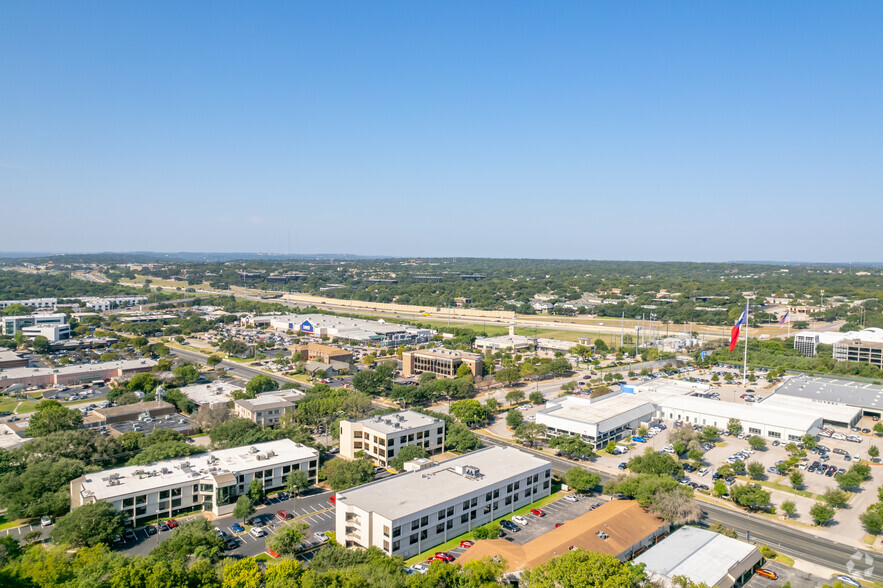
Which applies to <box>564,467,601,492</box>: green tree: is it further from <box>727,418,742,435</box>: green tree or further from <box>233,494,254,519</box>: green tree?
<box>727,418,742,435</box>: green tree

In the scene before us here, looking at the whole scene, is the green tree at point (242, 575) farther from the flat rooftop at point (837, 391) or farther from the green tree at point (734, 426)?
the flat rooftop at point (837, 391)

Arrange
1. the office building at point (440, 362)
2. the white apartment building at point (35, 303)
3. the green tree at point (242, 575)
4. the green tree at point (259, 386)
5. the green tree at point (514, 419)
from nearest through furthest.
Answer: the green tree at point (242, 575) < the green tree at point (514, 419) < the green tree at point (259, 386) < the office building at point (440, 362) < the white apartment building at point (35, 303)

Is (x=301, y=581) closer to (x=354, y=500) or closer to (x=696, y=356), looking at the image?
(x=354, y=500)

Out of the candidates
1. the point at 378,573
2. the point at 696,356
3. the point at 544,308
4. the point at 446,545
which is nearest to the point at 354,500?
the point at 446,545

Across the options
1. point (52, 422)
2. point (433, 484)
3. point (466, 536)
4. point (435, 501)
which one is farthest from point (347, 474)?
point (52, 422)

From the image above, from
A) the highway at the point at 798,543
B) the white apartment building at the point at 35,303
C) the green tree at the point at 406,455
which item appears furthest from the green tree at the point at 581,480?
the white apartment building at the point at 35,303
